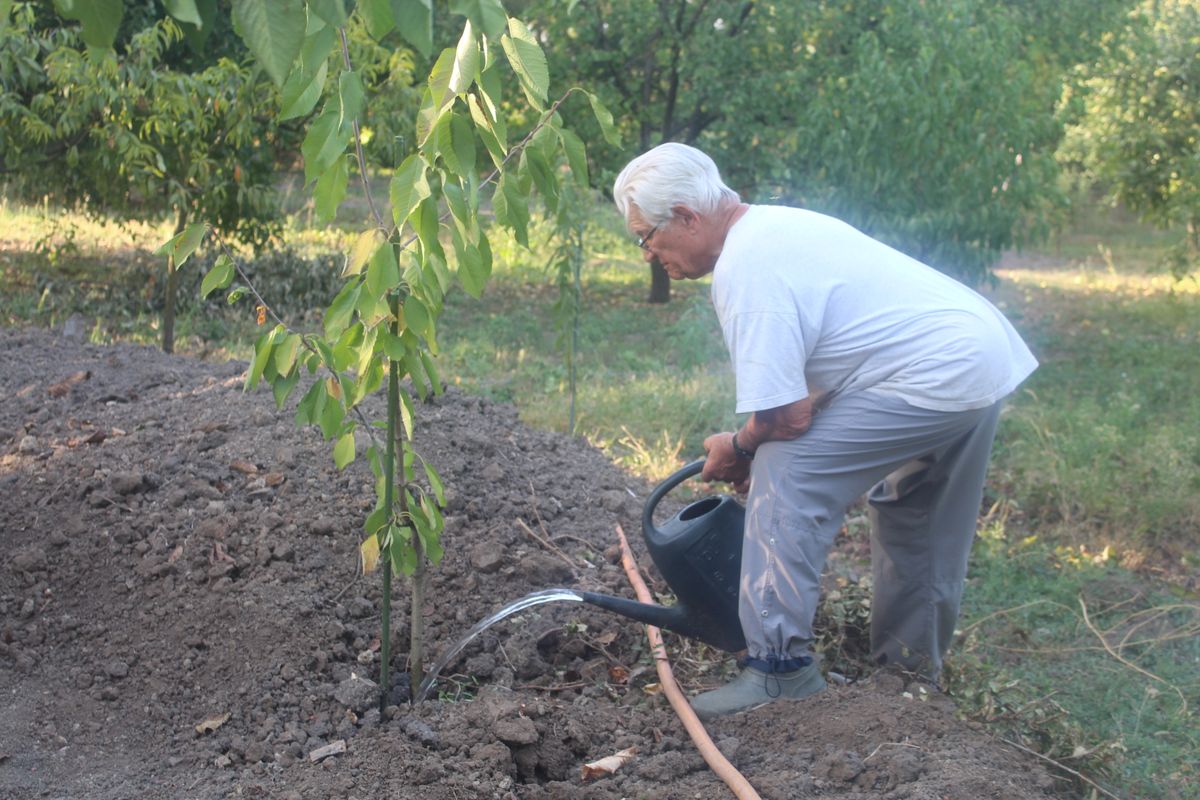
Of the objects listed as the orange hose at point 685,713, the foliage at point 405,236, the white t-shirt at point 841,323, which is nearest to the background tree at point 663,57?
the orange hose at point 685,713

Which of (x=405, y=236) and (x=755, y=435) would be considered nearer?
(x=405, y=236)

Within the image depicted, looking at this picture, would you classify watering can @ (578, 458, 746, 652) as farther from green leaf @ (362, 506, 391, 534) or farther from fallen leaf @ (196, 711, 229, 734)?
fallen leaf @ (196, 711, 229, 734)

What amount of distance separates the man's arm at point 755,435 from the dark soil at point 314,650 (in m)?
0.66

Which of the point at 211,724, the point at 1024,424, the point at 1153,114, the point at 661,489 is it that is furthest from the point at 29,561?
the point at 1153,114

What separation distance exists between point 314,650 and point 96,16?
241 centimetres

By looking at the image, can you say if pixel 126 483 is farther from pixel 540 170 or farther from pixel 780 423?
pixel 780 423

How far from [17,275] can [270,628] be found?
6.98 meters

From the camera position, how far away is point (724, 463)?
3.43 meters

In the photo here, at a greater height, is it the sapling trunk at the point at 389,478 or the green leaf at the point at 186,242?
the green leaf at the point at 186,242

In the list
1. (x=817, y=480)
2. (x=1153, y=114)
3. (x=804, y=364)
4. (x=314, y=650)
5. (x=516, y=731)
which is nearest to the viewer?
(x=516, y=731)

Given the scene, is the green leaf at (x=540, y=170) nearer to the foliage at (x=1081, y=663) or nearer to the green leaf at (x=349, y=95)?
the green leaf at (x=349, y=95)

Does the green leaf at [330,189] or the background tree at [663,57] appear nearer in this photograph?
the green leaf at [330,189]

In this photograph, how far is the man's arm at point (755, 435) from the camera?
10.2ft

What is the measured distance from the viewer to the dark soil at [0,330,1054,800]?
9.61 feet
